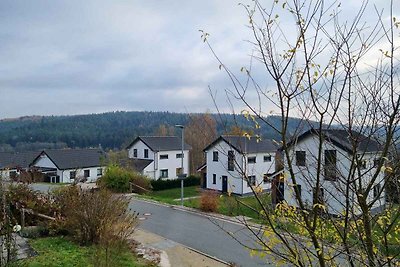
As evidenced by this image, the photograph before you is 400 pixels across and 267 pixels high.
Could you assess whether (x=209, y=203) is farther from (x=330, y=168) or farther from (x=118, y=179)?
(x=330, y=168)

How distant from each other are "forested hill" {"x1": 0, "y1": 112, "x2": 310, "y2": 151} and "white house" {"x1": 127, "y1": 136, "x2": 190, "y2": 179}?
692 inches

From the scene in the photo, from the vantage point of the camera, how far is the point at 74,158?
46781 mm

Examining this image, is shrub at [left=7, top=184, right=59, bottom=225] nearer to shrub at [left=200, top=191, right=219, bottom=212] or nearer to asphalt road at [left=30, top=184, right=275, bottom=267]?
asphalt road at [left=30, top=184, right=275, bottom=267]

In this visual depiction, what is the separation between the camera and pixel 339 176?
295cm

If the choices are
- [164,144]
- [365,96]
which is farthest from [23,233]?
[164,144]

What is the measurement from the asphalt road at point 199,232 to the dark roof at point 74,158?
2741cm

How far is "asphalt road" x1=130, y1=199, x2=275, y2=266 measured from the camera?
466 inches

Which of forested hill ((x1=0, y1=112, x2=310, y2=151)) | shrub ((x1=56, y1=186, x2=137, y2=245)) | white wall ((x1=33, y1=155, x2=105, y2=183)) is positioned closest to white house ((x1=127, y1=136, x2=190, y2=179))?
white wall ((x1=33, y1=155, x2=105, y2=183))

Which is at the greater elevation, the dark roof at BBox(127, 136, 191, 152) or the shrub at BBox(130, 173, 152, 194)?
the dark roof at BBox(127, 136, 191, 152)

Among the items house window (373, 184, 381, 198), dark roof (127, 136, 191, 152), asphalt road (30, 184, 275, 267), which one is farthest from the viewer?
dark roof (127, 136, 191, 152)

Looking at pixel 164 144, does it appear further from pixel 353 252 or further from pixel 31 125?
pixel 31 125

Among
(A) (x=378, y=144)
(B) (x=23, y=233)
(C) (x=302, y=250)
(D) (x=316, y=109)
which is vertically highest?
(D) (x=316, y=109)

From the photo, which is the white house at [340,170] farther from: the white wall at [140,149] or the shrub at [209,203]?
the white wall at [140,149]

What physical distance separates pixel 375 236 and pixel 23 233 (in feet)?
34.8
